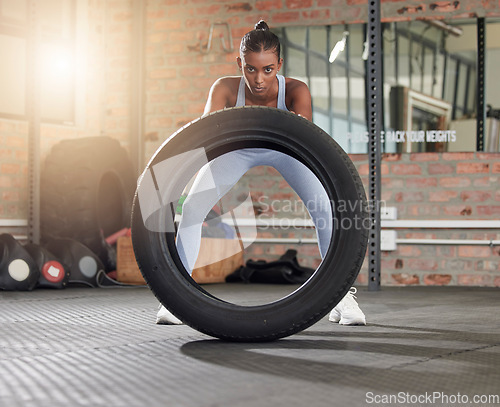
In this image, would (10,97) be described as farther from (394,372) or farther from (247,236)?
(394,372)

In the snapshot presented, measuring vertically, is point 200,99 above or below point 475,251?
above

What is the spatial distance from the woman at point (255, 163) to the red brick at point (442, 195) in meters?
2.48

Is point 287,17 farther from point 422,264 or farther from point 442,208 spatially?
point 422,264

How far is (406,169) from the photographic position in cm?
462

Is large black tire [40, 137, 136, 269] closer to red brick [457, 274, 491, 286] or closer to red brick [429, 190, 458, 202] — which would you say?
red brick [429, 190, 458, 202]

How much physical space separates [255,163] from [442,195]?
2.72 meters

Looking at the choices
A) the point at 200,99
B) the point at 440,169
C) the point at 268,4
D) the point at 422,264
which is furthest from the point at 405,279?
the point at 268,4

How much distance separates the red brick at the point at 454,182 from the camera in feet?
14.9

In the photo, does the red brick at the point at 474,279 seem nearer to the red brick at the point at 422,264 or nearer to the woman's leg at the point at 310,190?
the red brick at the point at 422,264

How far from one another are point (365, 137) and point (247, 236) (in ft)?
3.60

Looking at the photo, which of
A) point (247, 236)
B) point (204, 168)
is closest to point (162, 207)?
point (204, 168)

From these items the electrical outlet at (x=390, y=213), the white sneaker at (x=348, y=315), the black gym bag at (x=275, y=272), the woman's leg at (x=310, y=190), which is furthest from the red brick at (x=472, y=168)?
the woman's leg at (x=310, y=190)

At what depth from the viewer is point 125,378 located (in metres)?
1.37

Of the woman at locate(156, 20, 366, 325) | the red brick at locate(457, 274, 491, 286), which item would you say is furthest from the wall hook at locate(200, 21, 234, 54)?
the woman at locate(156, 20, 366, 325)
